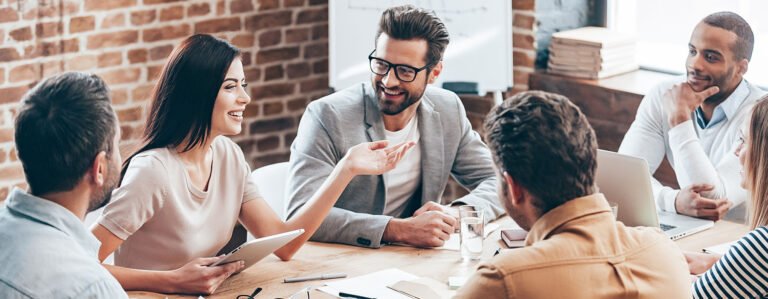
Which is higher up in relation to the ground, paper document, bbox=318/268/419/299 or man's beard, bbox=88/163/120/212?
man's beard, bbox=88/163/120/212

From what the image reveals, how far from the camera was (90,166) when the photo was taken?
72.5 inches

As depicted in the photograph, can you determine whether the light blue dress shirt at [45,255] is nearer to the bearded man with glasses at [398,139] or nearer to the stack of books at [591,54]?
the bearded man with glasses at [398,139]

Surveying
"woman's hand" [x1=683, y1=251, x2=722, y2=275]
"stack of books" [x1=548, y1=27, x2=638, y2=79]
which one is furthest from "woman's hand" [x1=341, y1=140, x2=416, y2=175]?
"stack of books" [x1=548, y1=27, x2=638, y2=79]

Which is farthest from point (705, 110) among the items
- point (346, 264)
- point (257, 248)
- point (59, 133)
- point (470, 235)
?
point (59, 133)

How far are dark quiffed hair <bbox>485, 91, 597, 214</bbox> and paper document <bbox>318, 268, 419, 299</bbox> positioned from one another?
0.60m

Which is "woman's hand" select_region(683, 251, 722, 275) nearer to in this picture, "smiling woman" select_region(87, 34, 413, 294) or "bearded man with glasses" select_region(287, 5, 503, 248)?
"bearded man with glasses" select_region(287, 5, 503, 248)

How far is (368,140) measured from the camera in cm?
302

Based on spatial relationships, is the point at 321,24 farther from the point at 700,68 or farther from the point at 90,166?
the point at 90,166

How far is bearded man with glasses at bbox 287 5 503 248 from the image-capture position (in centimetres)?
283

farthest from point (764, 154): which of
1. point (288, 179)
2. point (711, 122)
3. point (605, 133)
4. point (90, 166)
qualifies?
point (605, 133)

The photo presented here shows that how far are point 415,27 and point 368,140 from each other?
1.19ft

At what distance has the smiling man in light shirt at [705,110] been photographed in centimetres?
318

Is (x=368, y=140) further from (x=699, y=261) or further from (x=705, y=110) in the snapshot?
(x=705, y=110)

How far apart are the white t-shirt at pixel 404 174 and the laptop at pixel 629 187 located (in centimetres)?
63
